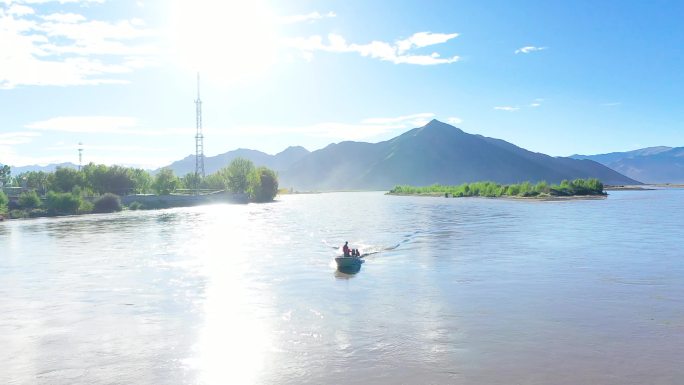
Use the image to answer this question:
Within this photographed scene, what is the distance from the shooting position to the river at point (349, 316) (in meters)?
21.3

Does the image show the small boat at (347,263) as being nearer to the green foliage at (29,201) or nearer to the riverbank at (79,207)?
the riverbank at (79,207)

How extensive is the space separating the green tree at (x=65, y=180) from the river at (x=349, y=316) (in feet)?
421

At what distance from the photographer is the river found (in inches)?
837

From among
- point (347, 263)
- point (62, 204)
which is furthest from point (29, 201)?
point (347, 263)

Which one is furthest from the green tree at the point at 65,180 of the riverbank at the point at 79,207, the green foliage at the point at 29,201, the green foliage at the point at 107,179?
the green foliage at the point at 29,201

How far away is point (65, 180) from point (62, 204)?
38416mm

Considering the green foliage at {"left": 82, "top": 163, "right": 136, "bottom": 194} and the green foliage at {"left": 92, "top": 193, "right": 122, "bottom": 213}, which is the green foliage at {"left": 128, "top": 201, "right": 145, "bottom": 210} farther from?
the green foliage at {"left": 82, "top": 163, "right": 136, "bottom": 194}

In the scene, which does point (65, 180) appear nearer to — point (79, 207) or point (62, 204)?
point (79, 207)

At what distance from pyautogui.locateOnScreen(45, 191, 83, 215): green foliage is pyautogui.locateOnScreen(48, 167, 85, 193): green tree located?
3116 cm

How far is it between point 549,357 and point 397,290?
15.6m

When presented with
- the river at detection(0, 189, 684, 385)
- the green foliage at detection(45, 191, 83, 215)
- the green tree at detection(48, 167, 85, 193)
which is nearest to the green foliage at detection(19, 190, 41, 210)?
the green foliage at detection(45, 191, 83, 215)

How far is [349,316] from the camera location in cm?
2980

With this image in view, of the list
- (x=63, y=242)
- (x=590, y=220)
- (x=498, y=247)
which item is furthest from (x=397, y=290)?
Answer: (x=590, y=220)

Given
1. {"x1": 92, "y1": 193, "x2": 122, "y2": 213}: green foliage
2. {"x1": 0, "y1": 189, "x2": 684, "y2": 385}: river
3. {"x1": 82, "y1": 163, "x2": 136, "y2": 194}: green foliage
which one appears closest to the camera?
{"x1": 0, "y1": 189, "x2": 684, "y2": 385}: river
